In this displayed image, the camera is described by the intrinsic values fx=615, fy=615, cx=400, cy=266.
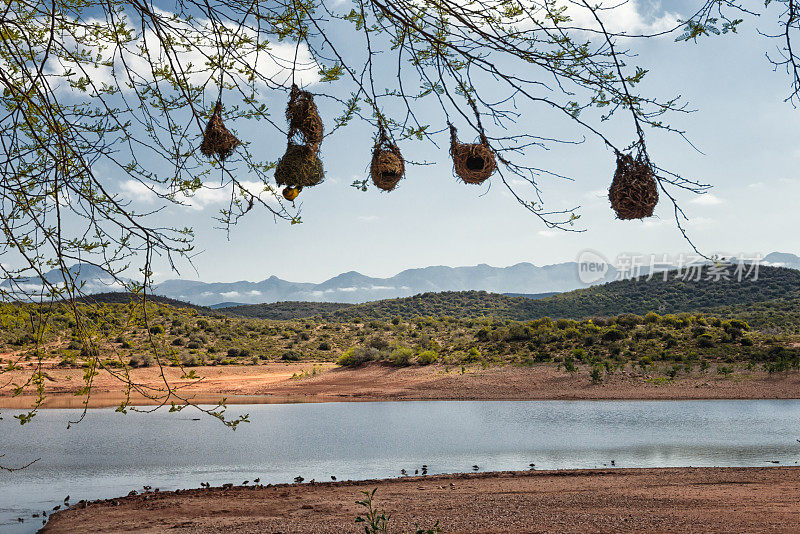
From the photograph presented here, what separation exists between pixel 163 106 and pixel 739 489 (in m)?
8.77

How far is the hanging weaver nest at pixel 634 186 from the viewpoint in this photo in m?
3.31

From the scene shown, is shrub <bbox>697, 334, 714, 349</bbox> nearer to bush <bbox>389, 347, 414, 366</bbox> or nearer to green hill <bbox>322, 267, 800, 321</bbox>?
bush <bbox>389, 347, 414, 366</bbox>

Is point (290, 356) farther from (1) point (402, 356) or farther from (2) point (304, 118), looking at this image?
(2) point (304, 118)

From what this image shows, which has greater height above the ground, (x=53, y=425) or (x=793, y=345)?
(x=793, y=345)

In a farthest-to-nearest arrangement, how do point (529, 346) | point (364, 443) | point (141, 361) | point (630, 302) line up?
point (630, 302), point (141, 361), point (529, 346), point (364, 443)

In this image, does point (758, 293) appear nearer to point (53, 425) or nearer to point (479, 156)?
point (53, 425)

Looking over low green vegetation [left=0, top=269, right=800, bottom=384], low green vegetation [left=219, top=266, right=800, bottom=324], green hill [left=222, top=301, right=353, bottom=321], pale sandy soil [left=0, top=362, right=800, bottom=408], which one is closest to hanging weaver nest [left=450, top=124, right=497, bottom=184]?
low green vegetation [left=0, top=269, right=800, bottom=384]

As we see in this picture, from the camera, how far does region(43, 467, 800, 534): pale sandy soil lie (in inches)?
277

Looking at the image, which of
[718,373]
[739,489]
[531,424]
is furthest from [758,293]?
[739,489]

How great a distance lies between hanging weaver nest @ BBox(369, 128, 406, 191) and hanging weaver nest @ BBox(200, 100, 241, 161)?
3.32 feet

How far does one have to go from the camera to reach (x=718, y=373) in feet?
75.3

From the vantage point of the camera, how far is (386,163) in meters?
3.80

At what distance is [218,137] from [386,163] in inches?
47.3

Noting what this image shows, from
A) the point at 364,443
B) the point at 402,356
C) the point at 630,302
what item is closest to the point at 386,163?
the point at 364,443
